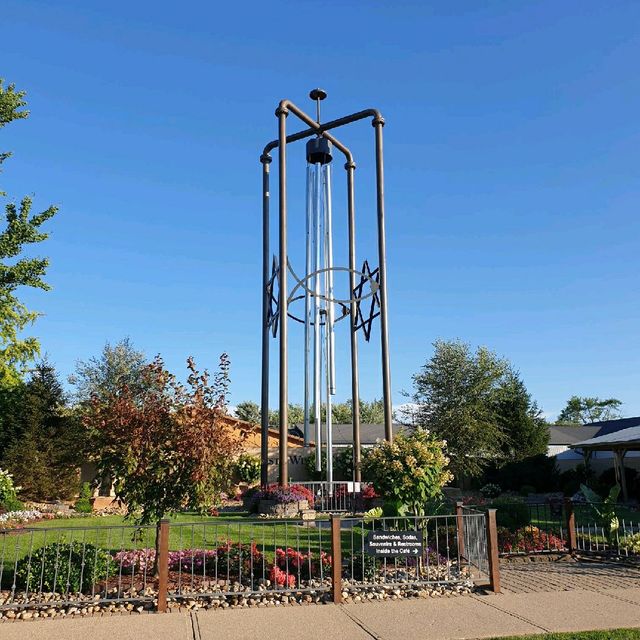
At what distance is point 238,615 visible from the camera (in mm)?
7828

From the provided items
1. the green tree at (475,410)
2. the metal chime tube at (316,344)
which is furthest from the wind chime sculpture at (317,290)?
the green tree at (475,410)

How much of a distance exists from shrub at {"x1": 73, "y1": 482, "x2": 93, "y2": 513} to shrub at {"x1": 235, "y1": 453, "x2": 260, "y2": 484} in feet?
28.8

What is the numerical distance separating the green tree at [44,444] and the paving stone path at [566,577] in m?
16.5

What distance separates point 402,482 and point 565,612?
12.4 ft

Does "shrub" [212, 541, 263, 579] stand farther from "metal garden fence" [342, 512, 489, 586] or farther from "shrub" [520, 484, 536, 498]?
"shrub" [520, 484, 536, 498]

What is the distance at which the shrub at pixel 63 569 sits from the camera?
8.52m

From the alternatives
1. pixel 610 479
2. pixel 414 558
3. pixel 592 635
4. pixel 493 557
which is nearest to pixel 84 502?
pixel 414 558

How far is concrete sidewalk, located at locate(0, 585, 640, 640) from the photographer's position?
278 inches

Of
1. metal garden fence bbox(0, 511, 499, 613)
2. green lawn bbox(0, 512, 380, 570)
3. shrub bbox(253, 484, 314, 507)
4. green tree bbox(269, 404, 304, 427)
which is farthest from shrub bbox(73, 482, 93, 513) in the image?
green tree bbox(269, 404, 304, 427)

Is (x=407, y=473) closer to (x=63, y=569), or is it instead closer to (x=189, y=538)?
(x=189, y=538)

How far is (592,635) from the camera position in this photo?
22.9 ft

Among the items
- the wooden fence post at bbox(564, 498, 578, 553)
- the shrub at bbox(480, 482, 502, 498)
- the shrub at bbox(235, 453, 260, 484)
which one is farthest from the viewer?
the shrub at bbox(480, 482, 502, 498)

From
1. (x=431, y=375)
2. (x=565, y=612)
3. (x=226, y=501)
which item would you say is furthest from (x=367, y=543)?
(x=431, y=375)

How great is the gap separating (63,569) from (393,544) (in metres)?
4.76
